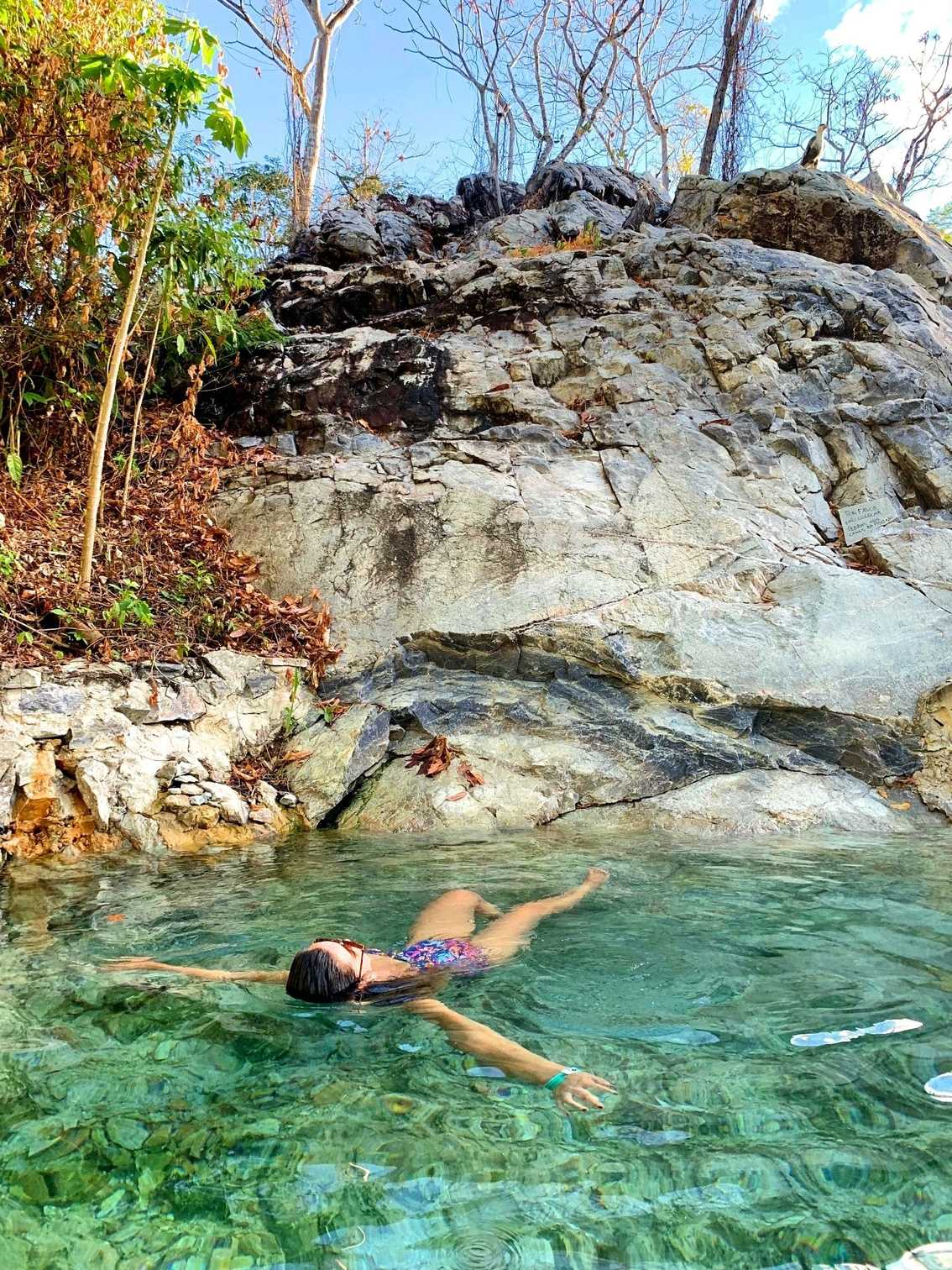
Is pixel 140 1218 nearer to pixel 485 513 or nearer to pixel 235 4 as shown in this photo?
pixel 485 513

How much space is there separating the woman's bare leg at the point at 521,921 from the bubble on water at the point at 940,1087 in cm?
152

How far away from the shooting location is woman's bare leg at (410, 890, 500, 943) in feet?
11.3

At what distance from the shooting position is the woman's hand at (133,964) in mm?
3016

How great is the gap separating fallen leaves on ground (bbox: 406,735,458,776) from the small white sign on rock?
418 centimetres

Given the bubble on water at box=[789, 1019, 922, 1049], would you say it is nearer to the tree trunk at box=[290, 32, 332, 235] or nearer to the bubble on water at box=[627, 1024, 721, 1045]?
the bubble on water at box=[627, 1024, 721, 1045]

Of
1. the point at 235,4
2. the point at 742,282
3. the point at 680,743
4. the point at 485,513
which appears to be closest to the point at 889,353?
the point at 742,282

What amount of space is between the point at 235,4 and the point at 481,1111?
1893cm

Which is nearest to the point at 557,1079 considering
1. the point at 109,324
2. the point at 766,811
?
the point at 766,811

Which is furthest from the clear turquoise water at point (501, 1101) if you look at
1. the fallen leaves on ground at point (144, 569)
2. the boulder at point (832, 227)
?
the boulder at point (832, 227)

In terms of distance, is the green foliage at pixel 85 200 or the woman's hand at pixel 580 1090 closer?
the woman's hand at pixel 580 1090

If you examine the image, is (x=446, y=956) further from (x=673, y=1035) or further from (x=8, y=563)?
(x=8, y=563)

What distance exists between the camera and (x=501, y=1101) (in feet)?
6.77

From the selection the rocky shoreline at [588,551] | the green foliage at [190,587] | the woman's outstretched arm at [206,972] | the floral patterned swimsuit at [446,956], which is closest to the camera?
the woman's outstretched arm at [206,972]

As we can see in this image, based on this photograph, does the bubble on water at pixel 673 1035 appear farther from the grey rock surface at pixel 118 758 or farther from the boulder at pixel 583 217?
the boulder at pixel 583 217
